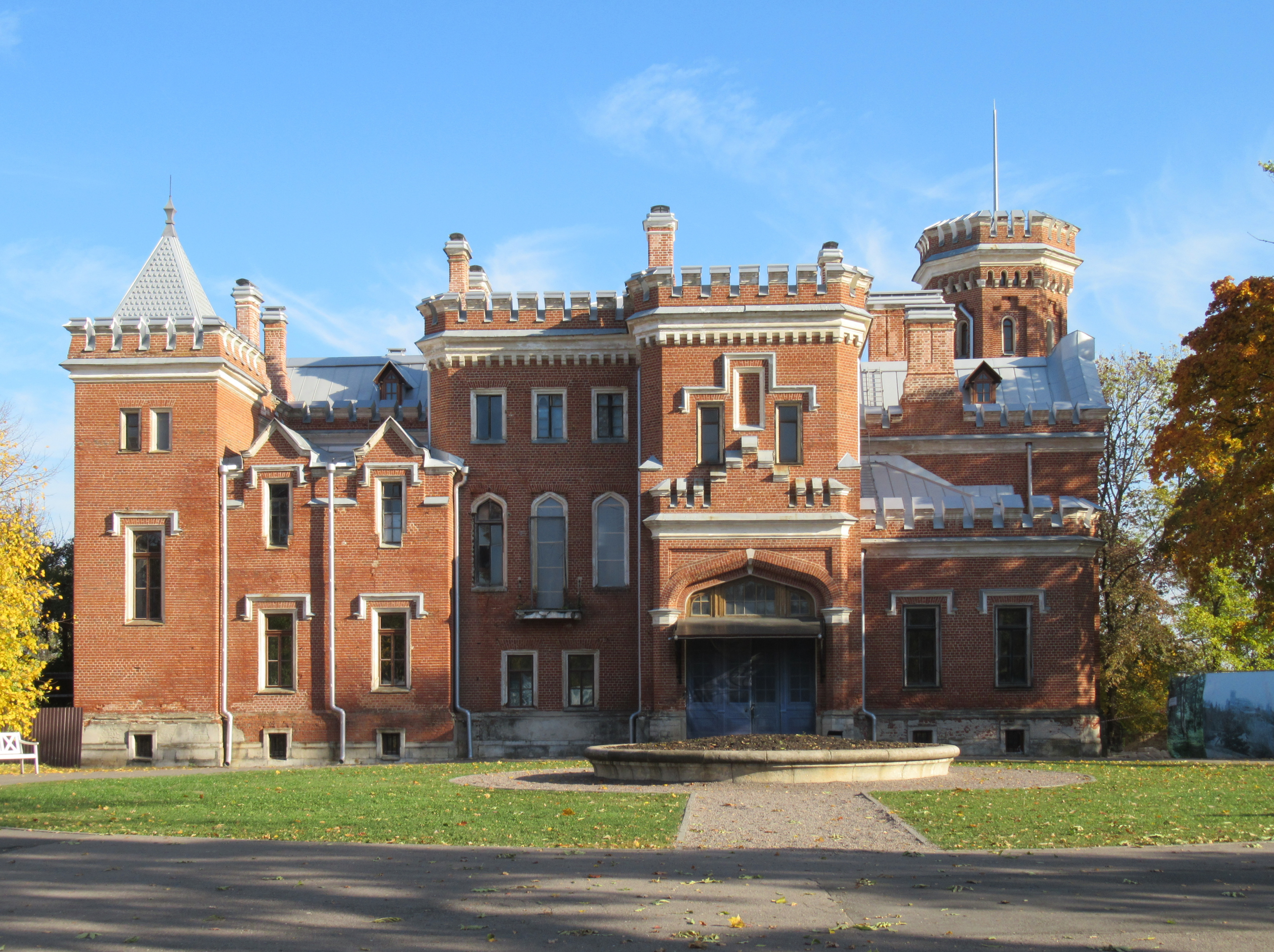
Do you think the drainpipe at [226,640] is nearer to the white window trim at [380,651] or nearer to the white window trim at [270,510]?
the white window trim at [270,510]

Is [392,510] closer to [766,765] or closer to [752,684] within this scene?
[752,684]

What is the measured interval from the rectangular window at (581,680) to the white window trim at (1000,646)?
354 inches

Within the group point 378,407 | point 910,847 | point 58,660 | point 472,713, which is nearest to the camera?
point 910,847

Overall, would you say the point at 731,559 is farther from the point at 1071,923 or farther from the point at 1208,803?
the point at 1071,923

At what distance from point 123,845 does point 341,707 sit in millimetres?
17132

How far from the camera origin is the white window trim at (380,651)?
101ft

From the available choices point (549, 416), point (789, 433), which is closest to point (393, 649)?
point (549, 416)

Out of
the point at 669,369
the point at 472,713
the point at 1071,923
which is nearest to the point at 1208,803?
the point at 1071,923

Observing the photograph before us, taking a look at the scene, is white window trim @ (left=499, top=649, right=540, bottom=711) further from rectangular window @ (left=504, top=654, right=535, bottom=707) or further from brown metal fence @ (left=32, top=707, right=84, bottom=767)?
brown metal fence @ (left=32, top=707, right=84, bottom=767)

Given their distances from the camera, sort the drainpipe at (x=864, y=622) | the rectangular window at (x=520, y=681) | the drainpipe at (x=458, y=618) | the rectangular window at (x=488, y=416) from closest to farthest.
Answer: the drainpipe at (x=864, y=622), the drainpipe at (x=458, y=618), the rectangular window at (x=520, y=681), the rectangular window at (x=488, y=416)

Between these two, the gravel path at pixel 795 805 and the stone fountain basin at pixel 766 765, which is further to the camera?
the stone fountain basin at pixel 766 765

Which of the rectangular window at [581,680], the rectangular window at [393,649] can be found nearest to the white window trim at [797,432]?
the rectangular window at [581,680]

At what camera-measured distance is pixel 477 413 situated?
32.5 meters

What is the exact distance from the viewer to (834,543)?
29312 mm
